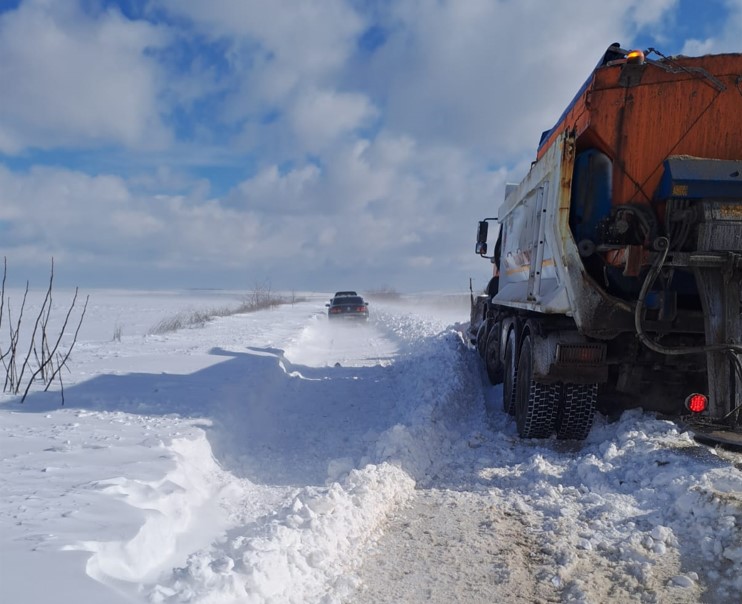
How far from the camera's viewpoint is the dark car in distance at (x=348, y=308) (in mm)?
27797

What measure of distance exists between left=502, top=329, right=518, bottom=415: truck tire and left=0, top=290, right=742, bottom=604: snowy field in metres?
0.25

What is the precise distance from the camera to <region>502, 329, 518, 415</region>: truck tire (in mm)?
6876

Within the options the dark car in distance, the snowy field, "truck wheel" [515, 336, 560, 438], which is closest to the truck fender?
"truck wheel" [515, 336, 560, 438]

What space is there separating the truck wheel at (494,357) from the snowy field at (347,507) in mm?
1541

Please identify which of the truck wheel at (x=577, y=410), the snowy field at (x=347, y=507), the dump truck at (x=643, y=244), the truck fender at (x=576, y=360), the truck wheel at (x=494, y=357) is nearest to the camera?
the snowy field at (x=347, y=507)

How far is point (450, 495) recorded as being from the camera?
4.55 metres

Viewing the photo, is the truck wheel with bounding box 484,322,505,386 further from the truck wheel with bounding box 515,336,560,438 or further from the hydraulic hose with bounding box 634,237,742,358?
the hydraulic hose with bounding box 634,237,742,358

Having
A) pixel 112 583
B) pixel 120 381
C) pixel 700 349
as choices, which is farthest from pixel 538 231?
pixel 120 381

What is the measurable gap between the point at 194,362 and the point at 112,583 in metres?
8.52

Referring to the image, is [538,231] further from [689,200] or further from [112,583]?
[112,583]

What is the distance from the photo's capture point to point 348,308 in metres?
27.8

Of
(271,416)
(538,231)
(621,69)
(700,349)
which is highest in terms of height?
(621,69)

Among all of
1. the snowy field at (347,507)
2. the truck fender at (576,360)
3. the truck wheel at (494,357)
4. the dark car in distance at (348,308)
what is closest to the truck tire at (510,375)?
the snowy field at (347,507)

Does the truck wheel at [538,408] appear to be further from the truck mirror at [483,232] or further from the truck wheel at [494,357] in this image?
the truck mirror at [483,232]
